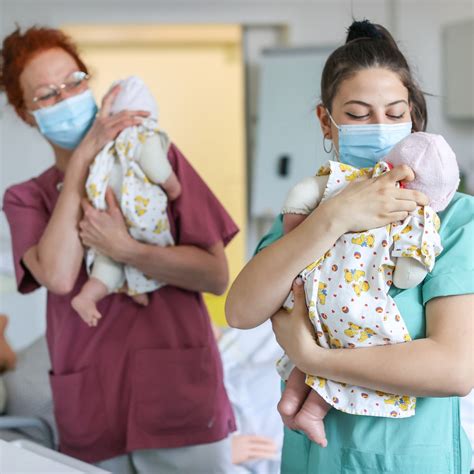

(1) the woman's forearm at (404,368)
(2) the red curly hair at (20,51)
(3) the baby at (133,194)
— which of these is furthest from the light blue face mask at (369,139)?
(2) the red curly hair at (20,51)

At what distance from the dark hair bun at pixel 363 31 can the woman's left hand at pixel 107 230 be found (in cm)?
59

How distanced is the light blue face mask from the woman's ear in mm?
62

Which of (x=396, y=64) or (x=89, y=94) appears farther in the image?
(x=89, y=94)

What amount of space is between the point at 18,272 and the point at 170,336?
366 mm

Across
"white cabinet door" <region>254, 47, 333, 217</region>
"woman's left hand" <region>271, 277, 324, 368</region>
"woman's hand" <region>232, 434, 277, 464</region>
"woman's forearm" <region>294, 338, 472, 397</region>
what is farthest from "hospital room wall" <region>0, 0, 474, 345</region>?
"woman's forearm" <region>294, 338, 472, 397</region>

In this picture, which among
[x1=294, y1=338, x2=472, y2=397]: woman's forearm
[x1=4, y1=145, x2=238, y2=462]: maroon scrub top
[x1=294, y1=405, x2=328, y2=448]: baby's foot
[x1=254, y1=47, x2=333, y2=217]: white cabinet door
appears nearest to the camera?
[x1=294, y1=338, x2=472, y2=397]: woman's forearm

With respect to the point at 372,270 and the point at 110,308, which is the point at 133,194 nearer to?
the point at 110,308

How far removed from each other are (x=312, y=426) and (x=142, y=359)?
23.7 inches

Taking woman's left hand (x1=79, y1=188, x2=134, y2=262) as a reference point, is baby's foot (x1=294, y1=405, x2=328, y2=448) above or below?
below

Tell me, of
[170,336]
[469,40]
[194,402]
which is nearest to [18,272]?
[170,336]

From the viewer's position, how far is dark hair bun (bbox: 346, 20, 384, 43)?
124 cm

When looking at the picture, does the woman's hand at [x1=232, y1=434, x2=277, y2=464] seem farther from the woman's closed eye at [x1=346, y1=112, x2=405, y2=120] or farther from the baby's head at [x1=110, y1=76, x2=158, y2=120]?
the woman's closed eye at [x1=346, y1=112, x2=405, y2=120]

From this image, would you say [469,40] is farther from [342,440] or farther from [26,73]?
[342,440]

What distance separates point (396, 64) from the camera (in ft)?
3.85
